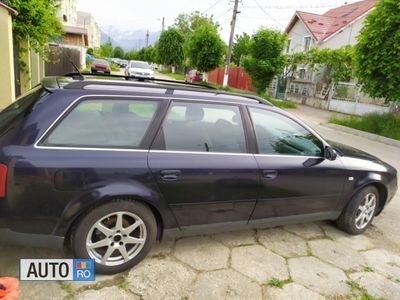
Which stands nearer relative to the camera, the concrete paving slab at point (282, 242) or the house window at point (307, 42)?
the concrete paving slab at point (282, 242)

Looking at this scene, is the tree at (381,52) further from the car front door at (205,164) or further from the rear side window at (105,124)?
the rear side window at (105,124)

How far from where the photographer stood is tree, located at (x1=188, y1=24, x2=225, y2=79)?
2566cm

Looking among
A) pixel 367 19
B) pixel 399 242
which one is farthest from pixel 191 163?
pixel 367 19

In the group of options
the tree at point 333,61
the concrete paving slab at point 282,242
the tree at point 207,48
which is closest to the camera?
the concrete paving slab at point 282,242

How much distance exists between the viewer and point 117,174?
2.38m

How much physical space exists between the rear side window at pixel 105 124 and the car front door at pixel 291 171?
1085 millimetres

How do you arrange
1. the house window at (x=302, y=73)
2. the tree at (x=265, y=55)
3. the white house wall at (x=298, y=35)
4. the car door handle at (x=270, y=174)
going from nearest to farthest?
the car door handle at (x=270, y=174)
the tree at (x=265, y=55)
the house window at (x=302, y=73)
the white house wall at (x=298, y=35)

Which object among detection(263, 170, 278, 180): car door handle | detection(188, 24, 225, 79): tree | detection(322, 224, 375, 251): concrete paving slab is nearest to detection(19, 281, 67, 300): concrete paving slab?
detection(263, 170, 278, 180): car door handle

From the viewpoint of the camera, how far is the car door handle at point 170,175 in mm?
2533

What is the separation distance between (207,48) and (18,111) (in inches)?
967

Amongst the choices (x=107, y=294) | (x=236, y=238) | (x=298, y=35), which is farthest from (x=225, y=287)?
(x=298, y=35)

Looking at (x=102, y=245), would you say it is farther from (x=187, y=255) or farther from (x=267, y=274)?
(x=267, y=274)

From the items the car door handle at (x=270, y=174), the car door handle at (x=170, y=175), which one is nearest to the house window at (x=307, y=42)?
the car door handle at (x=270, y=174)

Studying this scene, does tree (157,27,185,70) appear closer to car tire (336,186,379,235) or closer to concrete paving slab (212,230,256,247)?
car tire (336,186,379,235)
